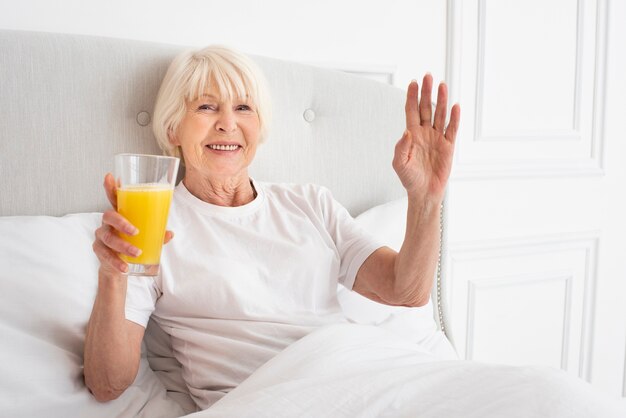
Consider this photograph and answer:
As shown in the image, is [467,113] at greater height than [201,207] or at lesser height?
greater

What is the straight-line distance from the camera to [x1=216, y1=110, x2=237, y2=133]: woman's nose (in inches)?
57.0

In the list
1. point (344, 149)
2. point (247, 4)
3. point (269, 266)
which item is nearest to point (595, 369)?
point (344, 149)

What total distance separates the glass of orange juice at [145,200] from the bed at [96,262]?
0.28 m

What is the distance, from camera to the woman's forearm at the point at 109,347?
1161 millimetres

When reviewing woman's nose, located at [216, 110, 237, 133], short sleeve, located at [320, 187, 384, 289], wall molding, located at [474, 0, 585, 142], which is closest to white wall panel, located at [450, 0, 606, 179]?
wall molding, located at [474, 0, 585, 142]

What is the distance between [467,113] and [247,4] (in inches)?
36.0

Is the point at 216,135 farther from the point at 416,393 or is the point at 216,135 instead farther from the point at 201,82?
the point at 416,393

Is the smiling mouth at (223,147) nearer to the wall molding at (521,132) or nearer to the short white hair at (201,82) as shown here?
the short white hair at (201,82)

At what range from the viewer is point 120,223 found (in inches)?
38.7

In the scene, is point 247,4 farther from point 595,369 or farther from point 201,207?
point 595,369

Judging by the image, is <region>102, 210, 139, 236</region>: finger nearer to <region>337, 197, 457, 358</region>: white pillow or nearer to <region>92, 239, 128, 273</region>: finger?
<region>92, 239, 128, 273</region>: finger

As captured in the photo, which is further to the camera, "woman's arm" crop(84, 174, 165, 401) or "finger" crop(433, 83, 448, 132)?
"finger" crop(433, 83, 448, 132)

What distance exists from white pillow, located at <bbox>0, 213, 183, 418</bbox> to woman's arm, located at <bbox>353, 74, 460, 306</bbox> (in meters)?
0.59

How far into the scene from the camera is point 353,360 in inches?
45.5
